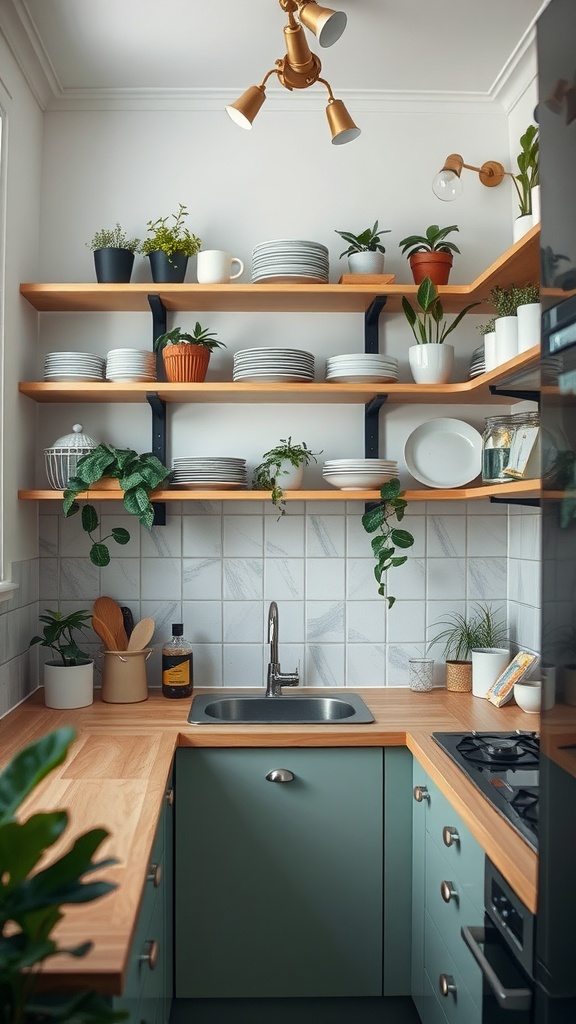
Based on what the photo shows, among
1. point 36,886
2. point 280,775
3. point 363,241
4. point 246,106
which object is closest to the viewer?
point 36,886

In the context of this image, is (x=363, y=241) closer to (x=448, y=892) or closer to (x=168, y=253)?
(x=168, y=253)

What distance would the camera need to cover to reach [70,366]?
8.23ft

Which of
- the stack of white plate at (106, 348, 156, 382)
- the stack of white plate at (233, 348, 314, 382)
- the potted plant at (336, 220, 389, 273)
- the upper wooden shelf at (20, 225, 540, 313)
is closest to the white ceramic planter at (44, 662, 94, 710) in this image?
the stack of white plate at (106, 348, 156, 382)

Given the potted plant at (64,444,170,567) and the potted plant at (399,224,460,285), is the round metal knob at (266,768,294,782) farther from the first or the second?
the potted plant at (399,224,460,285)

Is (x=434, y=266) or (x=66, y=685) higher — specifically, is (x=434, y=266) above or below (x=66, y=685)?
above

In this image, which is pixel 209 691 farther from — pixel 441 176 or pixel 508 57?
pixel 508 57

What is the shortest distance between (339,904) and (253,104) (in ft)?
6.48

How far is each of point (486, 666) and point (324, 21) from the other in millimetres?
1718

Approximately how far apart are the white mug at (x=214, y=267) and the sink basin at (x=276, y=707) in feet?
3.96

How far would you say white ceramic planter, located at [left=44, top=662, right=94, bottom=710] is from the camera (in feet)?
7.97

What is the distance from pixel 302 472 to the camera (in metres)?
2.58

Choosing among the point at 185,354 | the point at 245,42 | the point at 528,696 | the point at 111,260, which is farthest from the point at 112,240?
the point at 528,696

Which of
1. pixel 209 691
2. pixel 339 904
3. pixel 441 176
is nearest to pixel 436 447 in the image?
pixel 441 176

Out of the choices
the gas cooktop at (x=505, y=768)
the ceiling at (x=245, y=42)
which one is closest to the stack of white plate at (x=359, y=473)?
the gas cooktop at (x=505, y=768)
